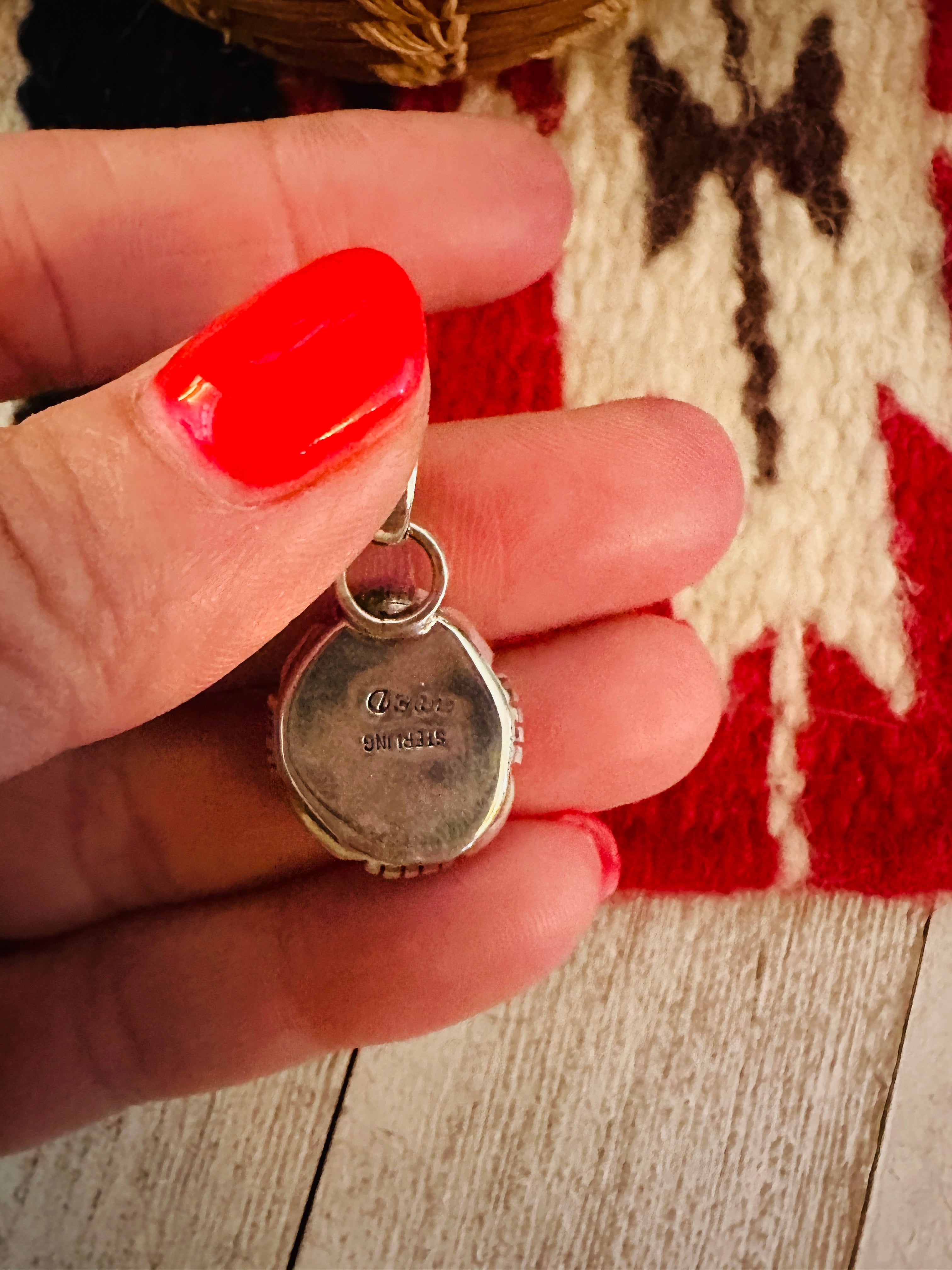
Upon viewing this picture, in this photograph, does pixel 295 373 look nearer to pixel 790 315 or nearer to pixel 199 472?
pixel 199 472

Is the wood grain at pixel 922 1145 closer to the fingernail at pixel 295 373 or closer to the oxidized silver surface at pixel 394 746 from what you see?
the oxidized silver surface at pixel 394 746

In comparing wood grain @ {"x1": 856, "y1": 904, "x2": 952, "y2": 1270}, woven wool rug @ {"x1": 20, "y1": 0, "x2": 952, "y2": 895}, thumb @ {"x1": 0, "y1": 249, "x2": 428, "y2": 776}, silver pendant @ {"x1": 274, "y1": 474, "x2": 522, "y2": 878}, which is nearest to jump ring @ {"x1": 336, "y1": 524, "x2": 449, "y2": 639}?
silver pendant @ {"x1": 274, "y1": 474, "x2": 522, "y2": 878}

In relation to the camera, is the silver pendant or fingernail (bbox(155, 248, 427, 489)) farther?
the silver pendant

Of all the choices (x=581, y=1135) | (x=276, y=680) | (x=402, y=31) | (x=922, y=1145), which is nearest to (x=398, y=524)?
(x=276, y=680)

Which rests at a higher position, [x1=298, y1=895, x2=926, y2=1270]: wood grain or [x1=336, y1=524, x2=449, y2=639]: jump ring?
[x1=336, y1=524, x2=449, y2=639]: jump ring

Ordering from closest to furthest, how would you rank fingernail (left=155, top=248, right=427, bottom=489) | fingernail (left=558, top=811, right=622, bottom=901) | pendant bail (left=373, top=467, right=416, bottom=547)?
fingernail (left=155, top=248, right=427, bottom=489) → pendant bail (left=373, top=467, right=416, bottom=547) → fingernail (left=558, top=811, right=622, bottom=901)

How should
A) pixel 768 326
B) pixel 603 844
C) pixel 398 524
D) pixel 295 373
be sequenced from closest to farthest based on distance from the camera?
pixel 295 373
pixel 398 524
pixel 603 844
pixel 768 326

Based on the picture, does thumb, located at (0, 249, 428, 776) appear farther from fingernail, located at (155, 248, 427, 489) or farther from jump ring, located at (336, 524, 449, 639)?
jump ring, located at (336, 524, 449, 639)
